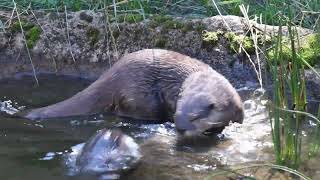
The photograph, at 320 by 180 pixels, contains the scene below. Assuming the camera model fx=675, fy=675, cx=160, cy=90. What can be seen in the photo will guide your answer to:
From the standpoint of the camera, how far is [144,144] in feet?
10.8

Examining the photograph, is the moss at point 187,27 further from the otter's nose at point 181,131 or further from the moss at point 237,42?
the otter's nose at point 181,131

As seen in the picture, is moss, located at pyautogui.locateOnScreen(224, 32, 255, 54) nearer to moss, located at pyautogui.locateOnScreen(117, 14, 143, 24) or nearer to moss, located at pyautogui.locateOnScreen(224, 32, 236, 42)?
moss, located at pyautogui.locateOnScreen(224, 32, 236, 42)

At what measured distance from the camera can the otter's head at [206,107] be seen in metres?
3.47

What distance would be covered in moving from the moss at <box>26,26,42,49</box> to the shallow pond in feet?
1.68

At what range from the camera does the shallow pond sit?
2871 mm

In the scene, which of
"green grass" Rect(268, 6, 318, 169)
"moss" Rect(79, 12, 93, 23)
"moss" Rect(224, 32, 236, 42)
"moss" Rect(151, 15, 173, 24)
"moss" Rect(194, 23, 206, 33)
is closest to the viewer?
"green grass" Rect(268, 6, 318, 169)

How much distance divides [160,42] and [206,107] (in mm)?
1026

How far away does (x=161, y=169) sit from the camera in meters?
2.88

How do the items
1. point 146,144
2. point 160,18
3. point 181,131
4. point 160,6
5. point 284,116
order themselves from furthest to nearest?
1. point 160,6
2. point 160,18
3. point 181,131
4. point 146,144
5. point 284,116

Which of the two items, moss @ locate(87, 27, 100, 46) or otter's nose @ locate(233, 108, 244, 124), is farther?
moss @ locate(87, 27, 100, 46)

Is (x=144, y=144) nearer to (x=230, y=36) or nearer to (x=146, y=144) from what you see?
(x=146, y=144)

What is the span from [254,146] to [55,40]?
192 cm

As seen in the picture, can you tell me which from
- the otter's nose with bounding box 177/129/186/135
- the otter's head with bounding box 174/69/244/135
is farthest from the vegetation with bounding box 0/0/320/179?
the otter's nose with bounding box 177/129/186/135

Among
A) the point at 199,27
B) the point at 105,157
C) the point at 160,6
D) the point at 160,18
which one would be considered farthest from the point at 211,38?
the point at 105,157
